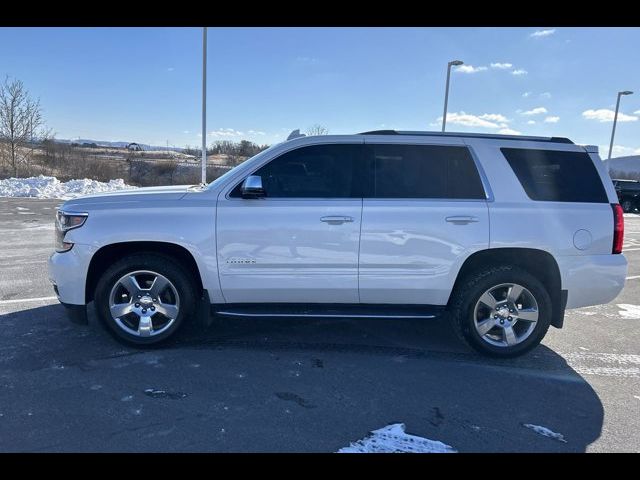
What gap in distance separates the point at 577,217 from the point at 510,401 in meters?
1.77

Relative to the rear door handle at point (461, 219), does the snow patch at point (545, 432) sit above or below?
below

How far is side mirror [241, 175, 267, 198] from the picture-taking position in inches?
146

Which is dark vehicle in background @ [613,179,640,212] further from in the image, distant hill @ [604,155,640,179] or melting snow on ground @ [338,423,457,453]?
distant hill @ [604,155,640,179]

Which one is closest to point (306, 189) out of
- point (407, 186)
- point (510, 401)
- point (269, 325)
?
point (407, 186)

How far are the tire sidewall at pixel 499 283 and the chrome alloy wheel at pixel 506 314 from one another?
0.04 meters

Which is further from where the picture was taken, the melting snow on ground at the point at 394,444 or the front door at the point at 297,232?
the front door at the point at 297,232

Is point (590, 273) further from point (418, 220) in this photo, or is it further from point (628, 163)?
point (628, 163)

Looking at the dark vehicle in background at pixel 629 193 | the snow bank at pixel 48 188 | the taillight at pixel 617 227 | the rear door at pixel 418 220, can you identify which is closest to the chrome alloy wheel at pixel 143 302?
the rear door at pixel 418 220

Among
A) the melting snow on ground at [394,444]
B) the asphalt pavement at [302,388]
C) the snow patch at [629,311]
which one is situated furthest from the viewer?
the snow patch at [629,311]

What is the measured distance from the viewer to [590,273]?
3932mm

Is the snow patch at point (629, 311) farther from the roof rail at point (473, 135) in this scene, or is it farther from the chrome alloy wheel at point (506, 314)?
the roof rail at point (473, 135)

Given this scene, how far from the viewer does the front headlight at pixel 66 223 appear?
12.6 ft

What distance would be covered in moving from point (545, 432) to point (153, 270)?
3.31 m

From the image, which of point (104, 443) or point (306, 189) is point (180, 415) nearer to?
point (104, 443)
